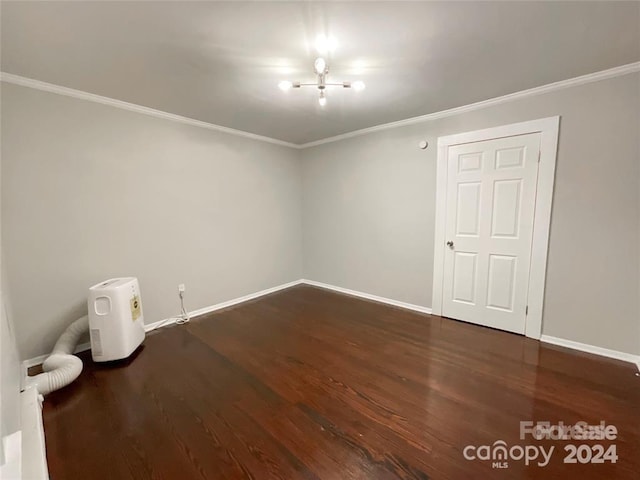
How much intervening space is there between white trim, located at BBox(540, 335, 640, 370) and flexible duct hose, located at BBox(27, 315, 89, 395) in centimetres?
418

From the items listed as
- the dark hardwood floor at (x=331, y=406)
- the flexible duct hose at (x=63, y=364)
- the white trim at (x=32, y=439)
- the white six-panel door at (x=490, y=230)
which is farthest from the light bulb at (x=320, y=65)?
the flexible duct hose at (x=63, y=364)

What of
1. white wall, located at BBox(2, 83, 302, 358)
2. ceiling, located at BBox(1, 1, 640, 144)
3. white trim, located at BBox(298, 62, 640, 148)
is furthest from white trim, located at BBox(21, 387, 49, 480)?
white trim, located at BBox(298, 62, 640, 148)

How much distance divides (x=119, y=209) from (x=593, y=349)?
476 cm

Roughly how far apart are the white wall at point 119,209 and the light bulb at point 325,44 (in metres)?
2.12

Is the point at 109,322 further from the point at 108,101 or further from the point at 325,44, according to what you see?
the point at 325,44

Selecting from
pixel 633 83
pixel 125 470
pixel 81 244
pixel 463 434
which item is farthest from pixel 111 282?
pixel 633 83

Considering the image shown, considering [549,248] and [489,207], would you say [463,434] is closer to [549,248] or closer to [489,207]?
[549,248]

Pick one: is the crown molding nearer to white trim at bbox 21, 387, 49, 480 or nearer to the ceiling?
the ceiling

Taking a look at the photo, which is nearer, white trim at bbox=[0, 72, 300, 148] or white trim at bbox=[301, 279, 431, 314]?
white trim at bbox=[0, 72, 300, 148]

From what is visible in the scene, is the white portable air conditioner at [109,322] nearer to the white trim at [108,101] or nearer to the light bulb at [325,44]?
the white trim at [108,101]

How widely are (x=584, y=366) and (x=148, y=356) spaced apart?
3819mm

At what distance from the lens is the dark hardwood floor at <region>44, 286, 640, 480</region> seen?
4.78ft

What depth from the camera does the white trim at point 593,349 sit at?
7.78 ft

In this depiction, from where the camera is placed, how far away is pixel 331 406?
189cm
